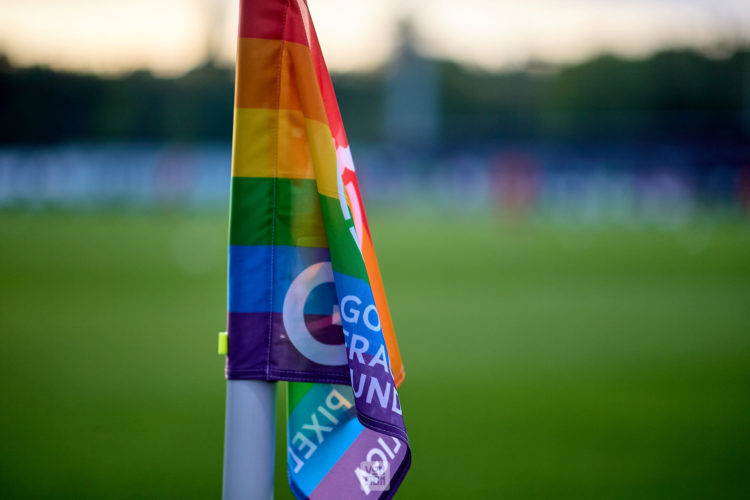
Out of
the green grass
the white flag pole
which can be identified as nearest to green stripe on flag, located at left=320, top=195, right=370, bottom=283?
the white flag pole

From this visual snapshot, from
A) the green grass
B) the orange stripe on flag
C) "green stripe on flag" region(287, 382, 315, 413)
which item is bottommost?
the green grass

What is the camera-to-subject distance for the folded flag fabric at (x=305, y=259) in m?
1.26

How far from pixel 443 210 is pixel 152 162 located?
1108 centimetres

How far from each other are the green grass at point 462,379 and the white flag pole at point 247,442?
1376mm

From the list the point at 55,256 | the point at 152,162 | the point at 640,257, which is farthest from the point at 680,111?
the point at 55,256

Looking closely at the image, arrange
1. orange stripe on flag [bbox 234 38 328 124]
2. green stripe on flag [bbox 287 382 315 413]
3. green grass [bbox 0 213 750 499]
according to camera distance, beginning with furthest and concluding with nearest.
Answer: green grass [bbox 0 213 750 499]
green stripe on flag [bbox 287 382 315 413]
orange stripe on flag [bbox 234 38 328 124]

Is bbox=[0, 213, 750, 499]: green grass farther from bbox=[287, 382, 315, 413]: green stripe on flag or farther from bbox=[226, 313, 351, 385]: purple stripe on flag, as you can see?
bbox=[226, 313, 351, 385]: purple stripe on flag

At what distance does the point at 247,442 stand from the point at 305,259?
367mm

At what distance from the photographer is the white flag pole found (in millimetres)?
1301

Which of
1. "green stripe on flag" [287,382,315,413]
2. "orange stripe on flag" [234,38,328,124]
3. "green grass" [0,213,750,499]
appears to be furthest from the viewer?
"green grass" [0,213,750,499]

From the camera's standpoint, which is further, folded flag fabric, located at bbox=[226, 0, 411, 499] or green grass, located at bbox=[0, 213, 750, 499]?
green grass, located at bbox=[0, 213, 750, 499]

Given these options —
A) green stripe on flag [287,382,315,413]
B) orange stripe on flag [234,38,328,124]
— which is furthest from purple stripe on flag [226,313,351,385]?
orange stripe on flag [234,38,328,124]

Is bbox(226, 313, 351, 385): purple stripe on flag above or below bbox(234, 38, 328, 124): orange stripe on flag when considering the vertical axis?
below

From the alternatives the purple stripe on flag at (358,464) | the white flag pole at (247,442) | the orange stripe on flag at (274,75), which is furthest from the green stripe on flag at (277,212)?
the purple stripe on flag at (358,464)
